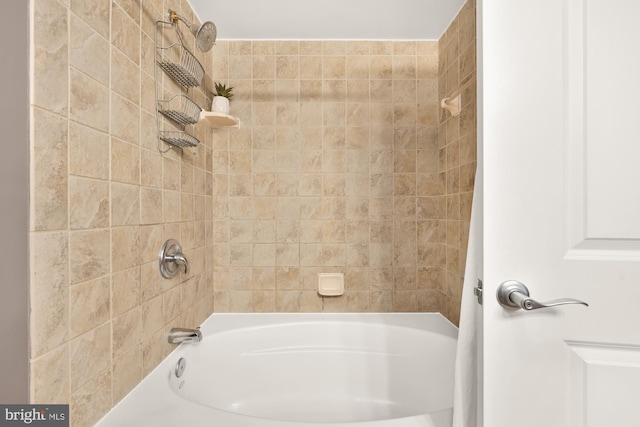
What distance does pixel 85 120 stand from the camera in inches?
33.5

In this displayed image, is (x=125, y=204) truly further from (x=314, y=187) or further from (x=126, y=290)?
(x=314, y=187)

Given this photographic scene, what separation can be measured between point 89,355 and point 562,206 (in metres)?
1.25

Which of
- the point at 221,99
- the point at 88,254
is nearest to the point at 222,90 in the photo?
the point at 221,99

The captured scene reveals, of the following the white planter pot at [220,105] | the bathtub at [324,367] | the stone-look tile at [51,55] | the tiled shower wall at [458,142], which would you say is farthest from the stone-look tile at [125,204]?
the tiled shower wall at [458,142]

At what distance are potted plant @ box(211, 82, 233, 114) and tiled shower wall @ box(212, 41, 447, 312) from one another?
7cm

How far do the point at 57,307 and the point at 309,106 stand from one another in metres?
1.56

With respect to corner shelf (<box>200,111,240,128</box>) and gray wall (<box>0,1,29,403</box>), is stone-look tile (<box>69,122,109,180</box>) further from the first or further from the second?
corner shelf (<box>200,111,240,128</box>)

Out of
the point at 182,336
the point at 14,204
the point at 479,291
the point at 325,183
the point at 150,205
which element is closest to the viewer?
the point at 14,204

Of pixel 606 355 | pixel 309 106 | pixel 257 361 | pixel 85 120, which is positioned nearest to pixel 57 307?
pixel 85 120

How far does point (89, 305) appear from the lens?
0.85 meters

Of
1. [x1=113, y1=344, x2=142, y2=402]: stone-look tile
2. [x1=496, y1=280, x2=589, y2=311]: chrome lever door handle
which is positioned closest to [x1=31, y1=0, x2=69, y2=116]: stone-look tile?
[x1=113, y1=344, x2=142, y2=402]: stone-look tile

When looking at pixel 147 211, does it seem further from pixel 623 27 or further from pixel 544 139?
pixel 623 27

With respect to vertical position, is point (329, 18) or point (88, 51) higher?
point (329, 18)

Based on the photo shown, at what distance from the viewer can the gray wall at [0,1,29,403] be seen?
0.65m
